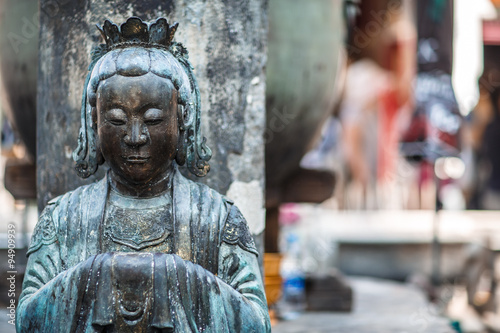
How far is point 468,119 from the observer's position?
16.4 meters

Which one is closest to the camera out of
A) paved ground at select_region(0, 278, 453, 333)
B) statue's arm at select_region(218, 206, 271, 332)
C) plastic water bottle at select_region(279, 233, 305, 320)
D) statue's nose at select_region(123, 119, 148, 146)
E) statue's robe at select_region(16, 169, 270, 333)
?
statue's robe at select_region(16, 169, 270, 333)

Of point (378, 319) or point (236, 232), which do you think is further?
point (378, 319)

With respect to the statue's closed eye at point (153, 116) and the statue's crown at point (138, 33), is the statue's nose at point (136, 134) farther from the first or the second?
the statue's crown at point (138, 33)

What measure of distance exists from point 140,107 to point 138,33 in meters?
0.29

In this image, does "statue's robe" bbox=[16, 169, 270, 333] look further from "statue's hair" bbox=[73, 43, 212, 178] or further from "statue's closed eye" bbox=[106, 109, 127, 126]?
"statue's closed eye" bbox=[106, 109, 127, 126]

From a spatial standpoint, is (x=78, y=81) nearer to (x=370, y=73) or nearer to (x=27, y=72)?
(x=27, y=72)

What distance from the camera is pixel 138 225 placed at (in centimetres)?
277

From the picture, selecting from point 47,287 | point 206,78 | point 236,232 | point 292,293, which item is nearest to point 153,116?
point 236,232

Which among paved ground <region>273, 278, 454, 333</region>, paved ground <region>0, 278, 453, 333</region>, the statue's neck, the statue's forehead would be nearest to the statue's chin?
the statue's neck

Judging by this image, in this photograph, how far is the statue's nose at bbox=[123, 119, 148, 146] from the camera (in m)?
2.62

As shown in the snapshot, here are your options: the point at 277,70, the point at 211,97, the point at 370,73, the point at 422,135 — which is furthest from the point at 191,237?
the point at 370,73

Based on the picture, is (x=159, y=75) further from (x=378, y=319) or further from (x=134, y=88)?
(x=378, y=319)

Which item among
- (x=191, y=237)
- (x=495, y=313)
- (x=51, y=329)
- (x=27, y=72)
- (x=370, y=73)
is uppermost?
(x=370, y=73)

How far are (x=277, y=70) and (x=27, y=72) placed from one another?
5.28ft
